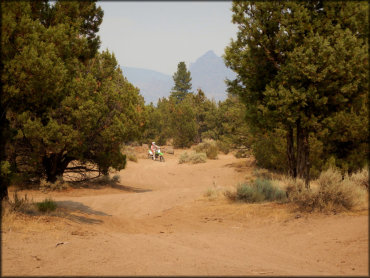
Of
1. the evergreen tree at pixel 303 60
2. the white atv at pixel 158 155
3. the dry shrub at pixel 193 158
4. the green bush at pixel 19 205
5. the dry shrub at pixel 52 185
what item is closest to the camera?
the green bush at pixel 19 205

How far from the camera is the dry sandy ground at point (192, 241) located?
495 centimetres

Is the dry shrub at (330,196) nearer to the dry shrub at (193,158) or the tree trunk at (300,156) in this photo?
the tree trunk at (300,156)

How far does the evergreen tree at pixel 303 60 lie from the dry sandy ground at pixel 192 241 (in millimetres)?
2651

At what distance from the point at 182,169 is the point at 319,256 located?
22479 millimetres

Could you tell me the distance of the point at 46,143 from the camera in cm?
1378

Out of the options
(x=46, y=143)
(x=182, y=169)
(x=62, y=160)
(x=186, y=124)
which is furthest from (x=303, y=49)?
(x=186, y=124)

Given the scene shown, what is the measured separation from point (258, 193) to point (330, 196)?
3.21m

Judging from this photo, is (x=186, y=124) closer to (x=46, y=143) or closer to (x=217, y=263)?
(x=46, y=143)

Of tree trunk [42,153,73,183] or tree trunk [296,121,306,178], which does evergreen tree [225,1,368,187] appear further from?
tree trunk [42,153,73,183]

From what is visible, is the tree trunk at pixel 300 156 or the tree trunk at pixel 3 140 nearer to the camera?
the tree trunk at pixel 3 140

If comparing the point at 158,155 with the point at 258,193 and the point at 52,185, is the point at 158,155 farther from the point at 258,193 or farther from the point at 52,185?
the point at 258,193

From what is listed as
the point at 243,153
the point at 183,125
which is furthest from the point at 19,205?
the point at 183,125

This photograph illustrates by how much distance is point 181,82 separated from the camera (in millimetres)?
103625

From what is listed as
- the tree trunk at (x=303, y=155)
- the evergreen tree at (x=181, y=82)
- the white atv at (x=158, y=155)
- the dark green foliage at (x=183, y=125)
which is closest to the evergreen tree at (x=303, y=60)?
the tree trunk at (x=303, y=155)
